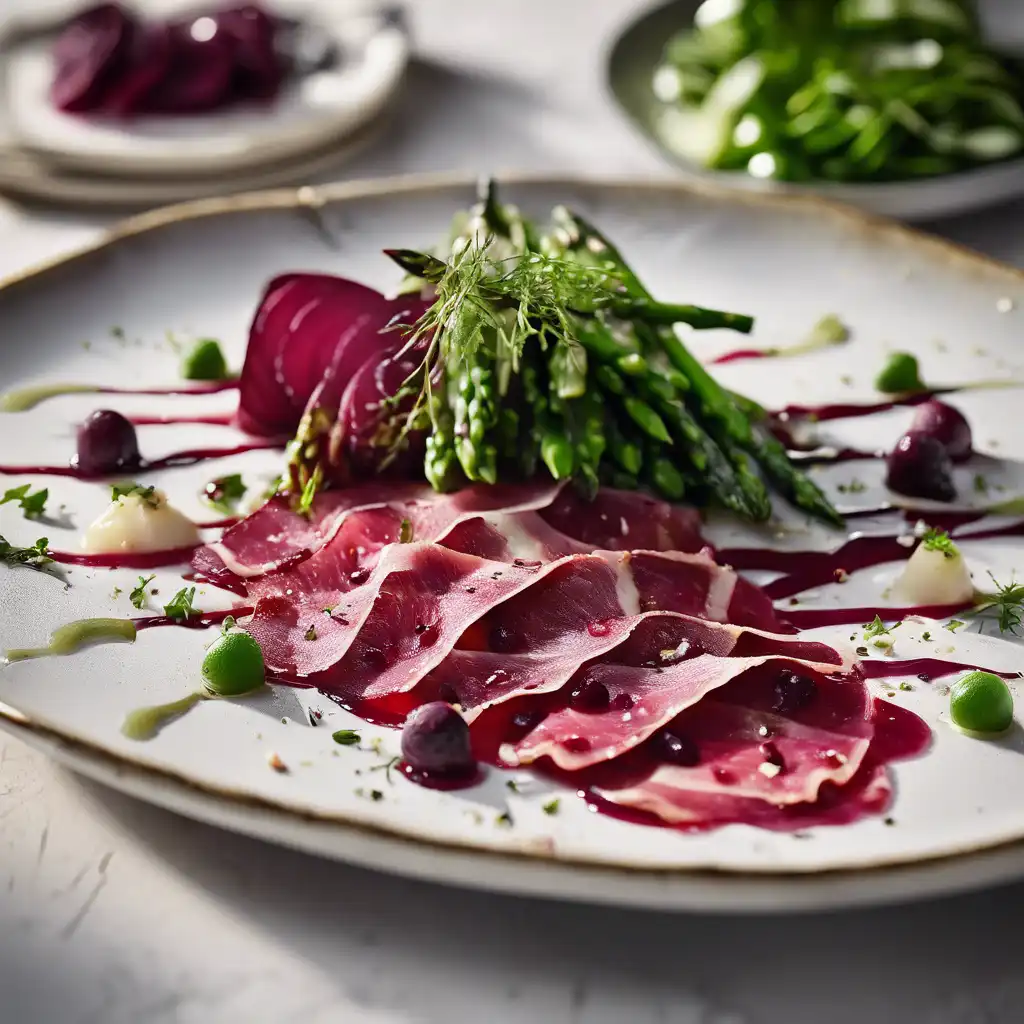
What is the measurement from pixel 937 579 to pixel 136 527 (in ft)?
8.15

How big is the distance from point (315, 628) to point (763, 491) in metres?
1.66

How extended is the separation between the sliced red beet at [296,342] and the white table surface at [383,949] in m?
1.88

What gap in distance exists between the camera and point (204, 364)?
18.0ft

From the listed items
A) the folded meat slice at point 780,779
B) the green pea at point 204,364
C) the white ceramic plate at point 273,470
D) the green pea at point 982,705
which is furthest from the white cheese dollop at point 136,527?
the green pea at point 982,705

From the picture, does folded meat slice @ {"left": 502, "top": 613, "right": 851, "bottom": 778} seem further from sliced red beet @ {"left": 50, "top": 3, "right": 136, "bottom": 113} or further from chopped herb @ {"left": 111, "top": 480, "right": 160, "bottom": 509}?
sliced red beet @ {"left": 50, "top": 3, "right": 136, "bottom": 113}

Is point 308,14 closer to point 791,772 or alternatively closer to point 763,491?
point 763,491

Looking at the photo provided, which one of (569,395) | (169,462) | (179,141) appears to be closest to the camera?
(569,395)

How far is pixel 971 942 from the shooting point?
323 cm

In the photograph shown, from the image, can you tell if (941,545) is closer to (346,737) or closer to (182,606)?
(346,737)

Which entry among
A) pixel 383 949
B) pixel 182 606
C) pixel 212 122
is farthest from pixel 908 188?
pixel 383 949

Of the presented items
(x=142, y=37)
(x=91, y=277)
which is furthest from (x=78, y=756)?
(x=142, y=37)

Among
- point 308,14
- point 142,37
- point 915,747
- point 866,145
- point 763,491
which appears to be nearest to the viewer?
point 915,747

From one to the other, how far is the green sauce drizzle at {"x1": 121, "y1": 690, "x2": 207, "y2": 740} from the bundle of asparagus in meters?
1.27

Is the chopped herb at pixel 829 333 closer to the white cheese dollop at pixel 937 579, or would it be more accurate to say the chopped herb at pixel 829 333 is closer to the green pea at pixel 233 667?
the white cheese dollop at pixel 937 579
